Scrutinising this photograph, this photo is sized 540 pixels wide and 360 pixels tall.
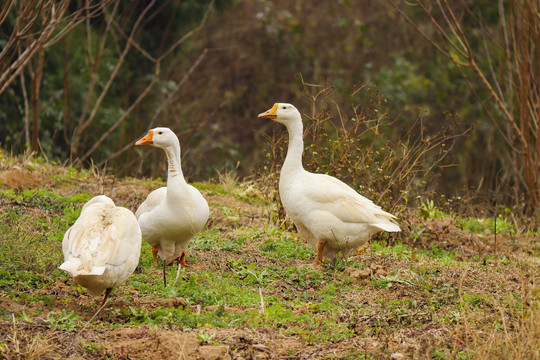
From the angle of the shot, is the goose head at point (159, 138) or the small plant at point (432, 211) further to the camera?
the small plant at point (432, 211)

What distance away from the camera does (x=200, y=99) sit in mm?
18141

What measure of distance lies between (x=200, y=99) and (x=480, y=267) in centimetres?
1198

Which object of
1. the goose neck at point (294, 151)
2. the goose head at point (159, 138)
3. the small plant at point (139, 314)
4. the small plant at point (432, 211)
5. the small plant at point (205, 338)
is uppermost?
the goose head at point (159, 138)

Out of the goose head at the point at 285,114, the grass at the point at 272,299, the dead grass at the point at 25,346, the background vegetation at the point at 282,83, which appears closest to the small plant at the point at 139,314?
the grass at the point at 272,299

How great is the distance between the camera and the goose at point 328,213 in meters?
6.62

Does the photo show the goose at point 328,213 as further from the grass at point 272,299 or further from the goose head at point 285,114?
the goose head at point 285,114

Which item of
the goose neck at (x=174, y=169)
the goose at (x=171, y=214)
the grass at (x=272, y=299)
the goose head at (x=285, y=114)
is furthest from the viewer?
the goose head at (x=285, y=114)

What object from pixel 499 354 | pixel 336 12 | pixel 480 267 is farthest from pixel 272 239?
pixel 336 12

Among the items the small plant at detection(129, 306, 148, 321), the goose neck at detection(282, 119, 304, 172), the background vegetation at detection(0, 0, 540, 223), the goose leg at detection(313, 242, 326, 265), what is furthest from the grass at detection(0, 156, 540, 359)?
the background vegetation at detection(0, 0, 540, 223)

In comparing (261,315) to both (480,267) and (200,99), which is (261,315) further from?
(200,99)

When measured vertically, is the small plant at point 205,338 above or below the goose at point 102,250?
below

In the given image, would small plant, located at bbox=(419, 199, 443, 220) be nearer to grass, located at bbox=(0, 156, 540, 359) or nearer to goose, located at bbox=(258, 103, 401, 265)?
grass, located at bbox=(0, 156, 540, 359)

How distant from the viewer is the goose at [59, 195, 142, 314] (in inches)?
193

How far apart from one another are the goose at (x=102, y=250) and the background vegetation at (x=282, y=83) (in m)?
2.92
